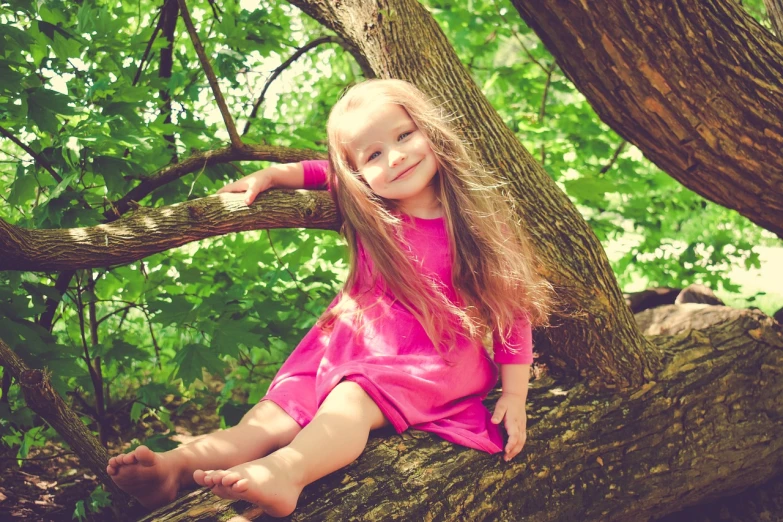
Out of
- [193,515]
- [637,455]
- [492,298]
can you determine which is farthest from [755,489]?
[193,515]

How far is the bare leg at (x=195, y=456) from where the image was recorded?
160 cm

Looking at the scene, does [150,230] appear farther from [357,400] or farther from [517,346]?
[517,346]

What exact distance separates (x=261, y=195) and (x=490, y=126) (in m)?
0.89

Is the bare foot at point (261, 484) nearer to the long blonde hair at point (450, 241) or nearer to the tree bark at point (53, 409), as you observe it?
the tree bark at point (53, 409)

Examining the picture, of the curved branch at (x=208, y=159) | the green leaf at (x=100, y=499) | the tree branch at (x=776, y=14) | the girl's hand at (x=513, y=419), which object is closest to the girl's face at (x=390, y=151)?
the curved branch at (x=208, y=159)

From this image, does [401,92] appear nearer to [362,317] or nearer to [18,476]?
[362,317]

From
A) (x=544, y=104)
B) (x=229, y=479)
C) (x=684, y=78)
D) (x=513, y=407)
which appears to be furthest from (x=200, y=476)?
(x=544, y=104)

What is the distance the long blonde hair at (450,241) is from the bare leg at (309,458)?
1.19 feet

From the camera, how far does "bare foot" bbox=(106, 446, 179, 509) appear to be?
62.5 inches

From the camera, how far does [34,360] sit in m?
2.03

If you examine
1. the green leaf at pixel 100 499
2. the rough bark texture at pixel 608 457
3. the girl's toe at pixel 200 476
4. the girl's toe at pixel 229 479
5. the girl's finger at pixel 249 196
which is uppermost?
the girl's finger at pixel 249 196

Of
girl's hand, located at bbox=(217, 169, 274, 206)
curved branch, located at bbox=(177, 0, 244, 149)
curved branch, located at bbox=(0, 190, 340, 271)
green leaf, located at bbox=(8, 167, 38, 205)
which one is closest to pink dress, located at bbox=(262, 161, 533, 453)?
curved branch, located at bbox=(0, 190, 340, 271)

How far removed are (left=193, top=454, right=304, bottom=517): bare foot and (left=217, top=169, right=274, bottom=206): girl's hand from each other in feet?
2.80

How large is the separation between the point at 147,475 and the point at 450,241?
114 cm
